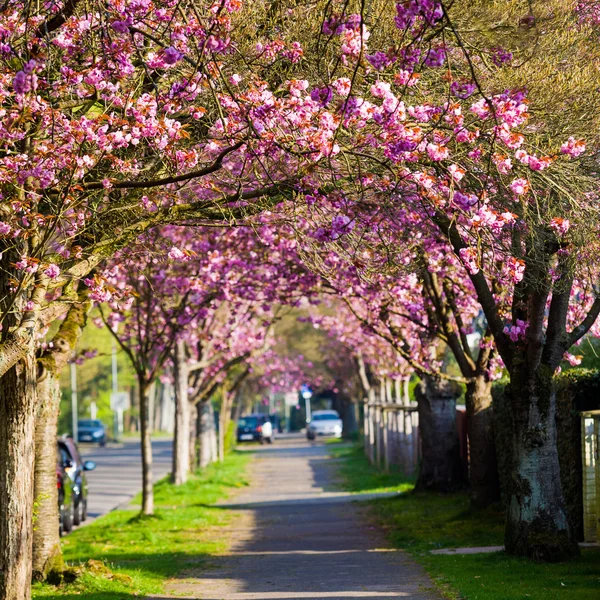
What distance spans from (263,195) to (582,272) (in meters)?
3.57

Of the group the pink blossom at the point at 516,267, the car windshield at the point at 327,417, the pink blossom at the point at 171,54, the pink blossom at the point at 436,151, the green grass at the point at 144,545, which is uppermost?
the pink blossom at the point at 171,54

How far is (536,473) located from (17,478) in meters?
5.89

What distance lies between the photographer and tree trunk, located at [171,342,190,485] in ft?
93.7

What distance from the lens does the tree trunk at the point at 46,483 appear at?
13617 mm

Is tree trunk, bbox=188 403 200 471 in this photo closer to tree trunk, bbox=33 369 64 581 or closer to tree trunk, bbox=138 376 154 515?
tree trunk, bbox=138 376 154 515

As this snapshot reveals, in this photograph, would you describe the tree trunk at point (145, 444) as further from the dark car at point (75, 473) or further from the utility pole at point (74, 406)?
the utility pole at point (74, 406)

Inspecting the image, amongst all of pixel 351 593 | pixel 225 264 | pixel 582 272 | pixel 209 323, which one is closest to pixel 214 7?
pixel 582 272

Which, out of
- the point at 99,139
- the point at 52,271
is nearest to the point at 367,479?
the point at 52,271

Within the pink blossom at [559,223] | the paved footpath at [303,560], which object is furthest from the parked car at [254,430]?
the pink blossom at [559,223]

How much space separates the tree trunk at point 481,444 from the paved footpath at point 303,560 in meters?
1.93

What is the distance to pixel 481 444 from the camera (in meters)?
19.6

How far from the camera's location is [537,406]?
13.3 m

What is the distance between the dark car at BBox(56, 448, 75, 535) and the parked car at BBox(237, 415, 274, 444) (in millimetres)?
46035

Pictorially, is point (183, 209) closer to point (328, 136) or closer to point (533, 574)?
point (328, 136)
